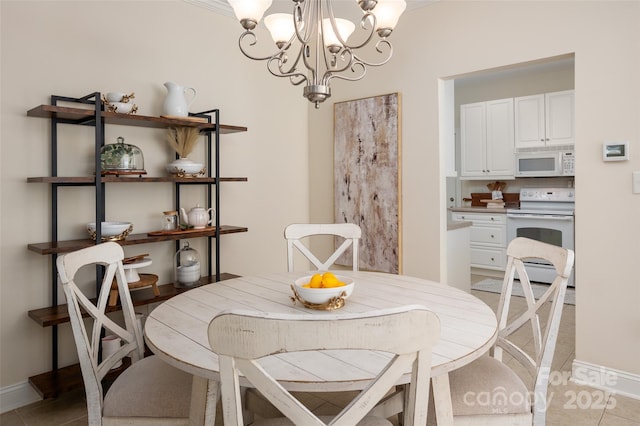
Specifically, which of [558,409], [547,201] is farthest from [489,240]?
[558,409]

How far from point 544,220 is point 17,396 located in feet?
16.6

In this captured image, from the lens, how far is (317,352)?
48.1 inches

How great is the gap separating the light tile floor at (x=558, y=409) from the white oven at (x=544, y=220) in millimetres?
2539

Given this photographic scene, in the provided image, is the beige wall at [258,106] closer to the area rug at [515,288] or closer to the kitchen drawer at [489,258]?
the area rug at [515,288]

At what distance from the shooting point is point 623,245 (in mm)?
2398

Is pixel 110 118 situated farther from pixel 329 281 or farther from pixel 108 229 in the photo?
pixel 329 281

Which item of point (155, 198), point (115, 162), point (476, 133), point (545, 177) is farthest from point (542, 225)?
point (115, 162)

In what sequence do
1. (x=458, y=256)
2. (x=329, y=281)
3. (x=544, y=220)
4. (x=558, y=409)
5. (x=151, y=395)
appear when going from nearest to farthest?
(x=151, y=395) < (x=329, y=281) < (x=558, y=409) < (x=458, y=256) < (x=544, y=220)

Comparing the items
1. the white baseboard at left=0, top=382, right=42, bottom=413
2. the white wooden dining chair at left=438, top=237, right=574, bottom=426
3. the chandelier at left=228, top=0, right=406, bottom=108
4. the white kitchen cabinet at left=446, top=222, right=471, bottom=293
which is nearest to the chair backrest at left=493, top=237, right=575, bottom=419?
the white wooden dining chair at left=438, top=237, right=574, bottom=426

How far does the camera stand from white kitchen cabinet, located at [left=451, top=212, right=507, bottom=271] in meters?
5.29

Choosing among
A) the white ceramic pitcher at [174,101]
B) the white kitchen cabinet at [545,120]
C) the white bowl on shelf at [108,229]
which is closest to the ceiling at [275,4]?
the white ceramic pitcher at [174,101]

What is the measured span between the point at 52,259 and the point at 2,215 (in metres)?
0.35

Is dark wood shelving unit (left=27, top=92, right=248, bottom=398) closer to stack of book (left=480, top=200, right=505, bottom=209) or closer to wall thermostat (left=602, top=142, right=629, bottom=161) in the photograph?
wall thermostat (left=602, top=142, right=629, bottom=161)

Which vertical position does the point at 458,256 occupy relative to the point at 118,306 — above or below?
above
